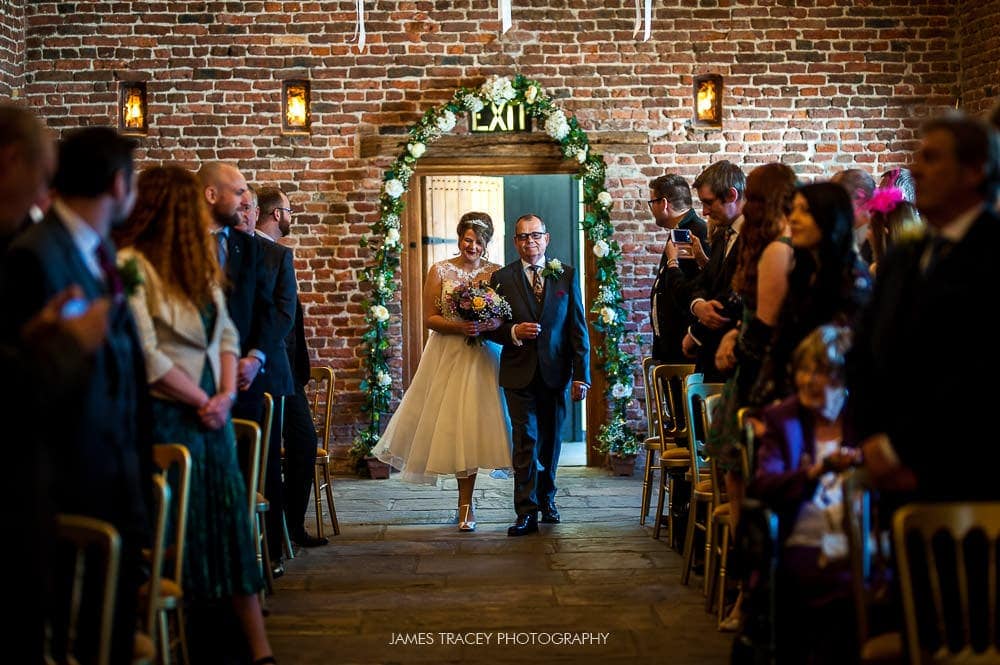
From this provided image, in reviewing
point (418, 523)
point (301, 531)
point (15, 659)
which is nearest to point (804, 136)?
point (418, 523)

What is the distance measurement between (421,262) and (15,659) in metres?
6.72

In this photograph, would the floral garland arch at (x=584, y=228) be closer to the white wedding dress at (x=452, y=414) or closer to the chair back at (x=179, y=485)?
the white wedding dress at (x=452, y=414)

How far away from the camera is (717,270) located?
196 inches

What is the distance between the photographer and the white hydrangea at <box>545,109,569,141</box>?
8.34 metres

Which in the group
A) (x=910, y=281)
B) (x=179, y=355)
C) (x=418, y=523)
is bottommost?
(x=418, y=523)

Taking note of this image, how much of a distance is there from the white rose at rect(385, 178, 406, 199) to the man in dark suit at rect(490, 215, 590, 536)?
A: 87.6 inches

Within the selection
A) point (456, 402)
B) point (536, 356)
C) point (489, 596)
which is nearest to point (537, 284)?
point (536, 356)

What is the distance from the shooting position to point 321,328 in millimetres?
8570

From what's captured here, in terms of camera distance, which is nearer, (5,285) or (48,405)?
(48,405)

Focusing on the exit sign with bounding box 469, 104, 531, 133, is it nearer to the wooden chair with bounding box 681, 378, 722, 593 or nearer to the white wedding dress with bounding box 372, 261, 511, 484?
the white wedding dress with bounding box 372, 261, 511, 484

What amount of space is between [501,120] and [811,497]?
5.96 meters

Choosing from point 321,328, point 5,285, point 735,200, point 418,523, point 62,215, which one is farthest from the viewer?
point 321,328

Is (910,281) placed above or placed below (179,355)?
above

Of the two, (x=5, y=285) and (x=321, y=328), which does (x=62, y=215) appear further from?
(x=321, y=328)
